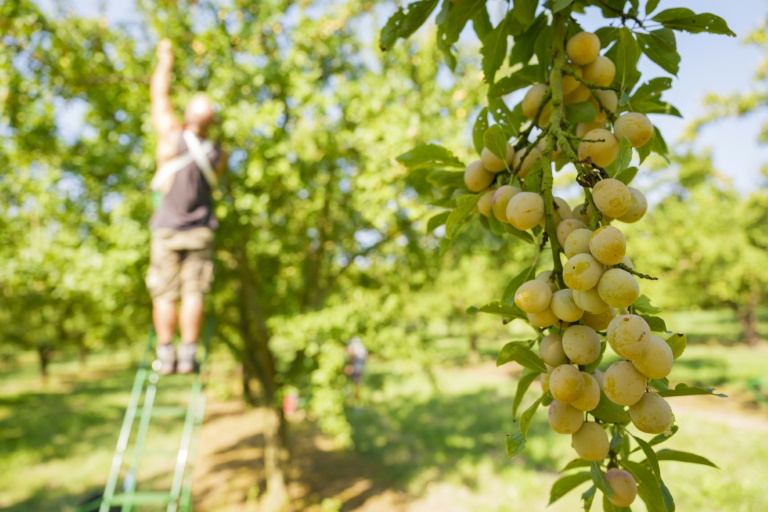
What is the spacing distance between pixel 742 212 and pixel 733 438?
36.8 ft

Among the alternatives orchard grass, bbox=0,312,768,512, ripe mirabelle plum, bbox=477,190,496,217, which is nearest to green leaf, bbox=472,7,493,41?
ripe mirabelle plum, bbox=477,190,496,217

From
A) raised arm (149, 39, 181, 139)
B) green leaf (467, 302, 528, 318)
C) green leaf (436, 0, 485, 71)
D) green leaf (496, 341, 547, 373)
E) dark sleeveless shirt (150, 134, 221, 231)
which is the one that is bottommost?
green leaf (496, 341, 547, 373)

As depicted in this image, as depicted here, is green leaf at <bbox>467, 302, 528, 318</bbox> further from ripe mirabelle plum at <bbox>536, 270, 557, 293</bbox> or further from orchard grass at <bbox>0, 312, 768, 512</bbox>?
orchard grass at <bbox>0, 312, 768, 512</bbox>

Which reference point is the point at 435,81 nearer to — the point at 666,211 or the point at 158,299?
the point at 158,299

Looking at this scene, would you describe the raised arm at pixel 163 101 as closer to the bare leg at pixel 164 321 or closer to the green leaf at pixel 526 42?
the bare leg at pixel 164 321

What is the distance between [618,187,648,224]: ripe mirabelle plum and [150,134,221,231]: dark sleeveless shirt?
361cm

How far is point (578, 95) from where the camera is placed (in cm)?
96

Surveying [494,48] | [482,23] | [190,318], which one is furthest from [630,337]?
[190,318]

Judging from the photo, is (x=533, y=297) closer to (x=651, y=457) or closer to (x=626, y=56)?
(x=651, y=457)

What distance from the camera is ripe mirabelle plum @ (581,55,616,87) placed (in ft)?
2.96

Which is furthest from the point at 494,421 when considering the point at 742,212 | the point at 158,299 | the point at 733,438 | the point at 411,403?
the point at 742,212

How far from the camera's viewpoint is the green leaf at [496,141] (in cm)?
85

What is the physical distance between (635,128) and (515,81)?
34 cm

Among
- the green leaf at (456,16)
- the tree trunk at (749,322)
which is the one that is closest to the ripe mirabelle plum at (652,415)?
the green leaf at (456,16)
